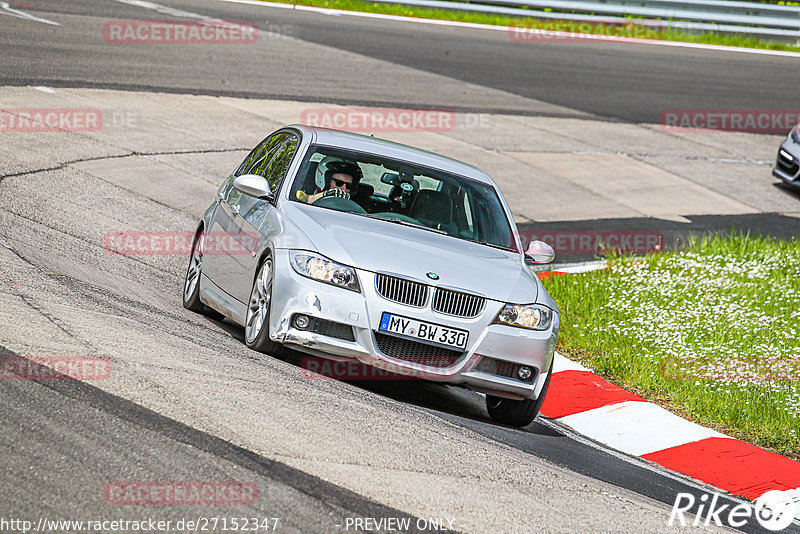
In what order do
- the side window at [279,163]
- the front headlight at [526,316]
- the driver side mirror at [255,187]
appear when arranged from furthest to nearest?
the side window at [279,163] < the driver side mirror at [255,187] < the front headlight at [526,316]

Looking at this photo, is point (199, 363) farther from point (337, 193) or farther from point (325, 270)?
point (337, 193)

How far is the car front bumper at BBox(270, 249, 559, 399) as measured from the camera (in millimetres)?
6766

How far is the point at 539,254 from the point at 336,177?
61.2 inches

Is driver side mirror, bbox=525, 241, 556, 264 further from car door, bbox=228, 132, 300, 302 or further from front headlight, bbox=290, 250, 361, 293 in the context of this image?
car door, bbox=228, 132, 300, 302

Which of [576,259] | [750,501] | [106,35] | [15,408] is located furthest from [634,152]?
[15,408]

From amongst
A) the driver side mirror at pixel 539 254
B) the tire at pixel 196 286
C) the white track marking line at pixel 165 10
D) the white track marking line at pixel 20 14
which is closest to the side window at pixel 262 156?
the tire at pixel 196 286

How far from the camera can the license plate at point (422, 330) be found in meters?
6.77

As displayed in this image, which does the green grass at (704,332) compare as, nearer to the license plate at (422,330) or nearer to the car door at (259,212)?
the license plate at (422,330)

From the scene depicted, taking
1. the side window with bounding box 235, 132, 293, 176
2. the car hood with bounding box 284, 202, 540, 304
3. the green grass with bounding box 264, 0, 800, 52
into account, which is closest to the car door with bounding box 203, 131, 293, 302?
the side window with bounding box 235, 132, 293, 176

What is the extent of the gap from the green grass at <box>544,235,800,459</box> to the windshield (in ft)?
6.12

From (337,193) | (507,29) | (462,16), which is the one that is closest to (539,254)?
(337,193)

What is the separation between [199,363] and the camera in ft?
20.7

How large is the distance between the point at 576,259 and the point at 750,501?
6492mm

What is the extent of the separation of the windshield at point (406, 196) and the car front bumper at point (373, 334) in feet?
3.48
